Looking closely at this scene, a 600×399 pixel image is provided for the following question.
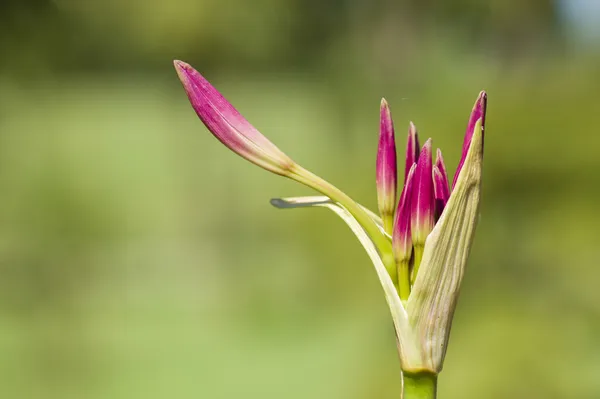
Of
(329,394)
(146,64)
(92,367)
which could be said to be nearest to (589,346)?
(329,394)

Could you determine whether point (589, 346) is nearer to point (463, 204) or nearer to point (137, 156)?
point (463, 204)

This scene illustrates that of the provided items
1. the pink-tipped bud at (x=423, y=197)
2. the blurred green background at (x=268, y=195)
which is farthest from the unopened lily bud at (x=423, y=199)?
the blurred green background at (x=268, y=195)

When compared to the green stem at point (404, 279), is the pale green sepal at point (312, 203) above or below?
above

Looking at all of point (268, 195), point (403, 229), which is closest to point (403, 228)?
point (403, 229)

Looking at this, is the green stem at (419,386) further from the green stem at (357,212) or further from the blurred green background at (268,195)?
the blurred green background at (268,195)

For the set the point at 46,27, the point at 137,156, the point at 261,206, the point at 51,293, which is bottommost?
the point at 51,293

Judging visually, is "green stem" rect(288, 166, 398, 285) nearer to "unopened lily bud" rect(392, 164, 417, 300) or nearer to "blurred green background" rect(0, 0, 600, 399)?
"unopened lily bud" rect(392, 164, 417, 300)

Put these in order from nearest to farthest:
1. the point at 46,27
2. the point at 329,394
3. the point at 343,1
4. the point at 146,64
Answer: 1. the point at 329,394
2. the point at 46,27
3. the point at 343,1
4. the point at 146,64
